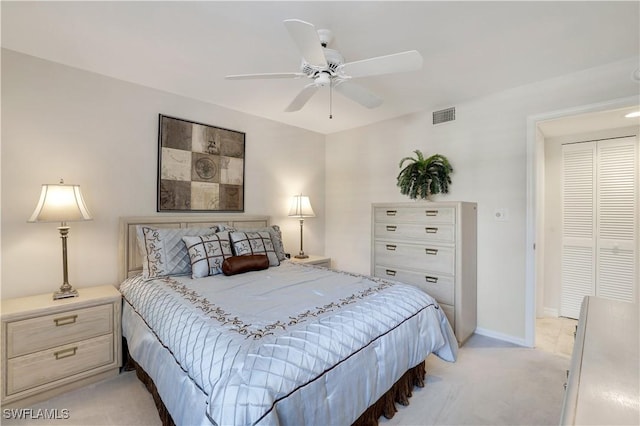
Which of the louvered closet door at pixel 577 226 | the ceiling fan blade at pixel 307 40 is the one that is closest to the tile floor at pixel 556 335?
the louvered closet door at pixel 577 226

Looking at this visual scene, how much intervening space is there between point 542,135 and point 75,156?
Answer: 4.77 meters

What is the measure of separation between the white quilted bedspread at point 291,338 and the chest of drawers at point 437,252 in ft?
2.18

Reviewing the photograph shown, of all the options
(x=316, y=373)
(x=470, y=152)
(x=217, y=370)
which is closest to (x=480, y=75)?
(x=470, y=152)

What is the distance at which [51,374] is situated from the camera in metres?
1.91

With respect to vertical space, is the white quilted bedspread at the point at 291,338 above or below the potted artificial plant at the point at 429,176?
below

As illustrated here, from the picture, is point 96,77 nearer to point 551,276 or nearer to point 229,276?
point 229,276

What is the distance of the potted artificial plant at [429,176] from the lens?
123 inches

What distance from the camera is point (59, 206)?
6.62 feet

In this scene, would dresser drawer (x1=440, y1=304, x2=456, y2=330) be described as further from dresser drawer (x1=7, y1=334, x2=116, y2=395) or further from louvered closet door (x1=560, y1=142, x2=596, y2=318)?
dresser drawer (x1=7, y1=334, x2=116, y2=395)

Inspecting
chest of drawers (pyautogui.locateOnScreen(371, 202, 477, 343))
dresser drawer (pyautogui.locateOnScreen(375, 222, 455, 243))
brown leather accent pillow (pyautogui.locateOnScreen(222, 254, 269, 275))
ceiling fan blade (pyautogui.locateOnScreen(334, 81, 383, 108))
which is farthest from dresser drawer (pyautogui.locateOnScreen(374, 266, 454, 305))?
ceiling fan blade (pyautogui.locateOnScreen(334, 81, 383, 108))

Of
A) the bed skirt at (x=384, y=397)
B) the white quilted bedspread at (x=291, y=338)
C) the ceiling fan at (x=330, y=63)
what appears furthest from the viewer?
the bed skirt at (x=384, y=397)

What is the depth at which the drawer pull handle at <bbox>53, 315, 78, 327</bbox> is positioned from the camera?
193 cm

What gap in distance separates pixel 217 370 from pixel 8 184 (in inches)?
89.2

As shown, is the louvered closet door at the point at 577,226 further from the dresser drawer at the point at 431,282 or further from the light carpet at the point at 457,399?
the dresser drawer at the point at 431,282
